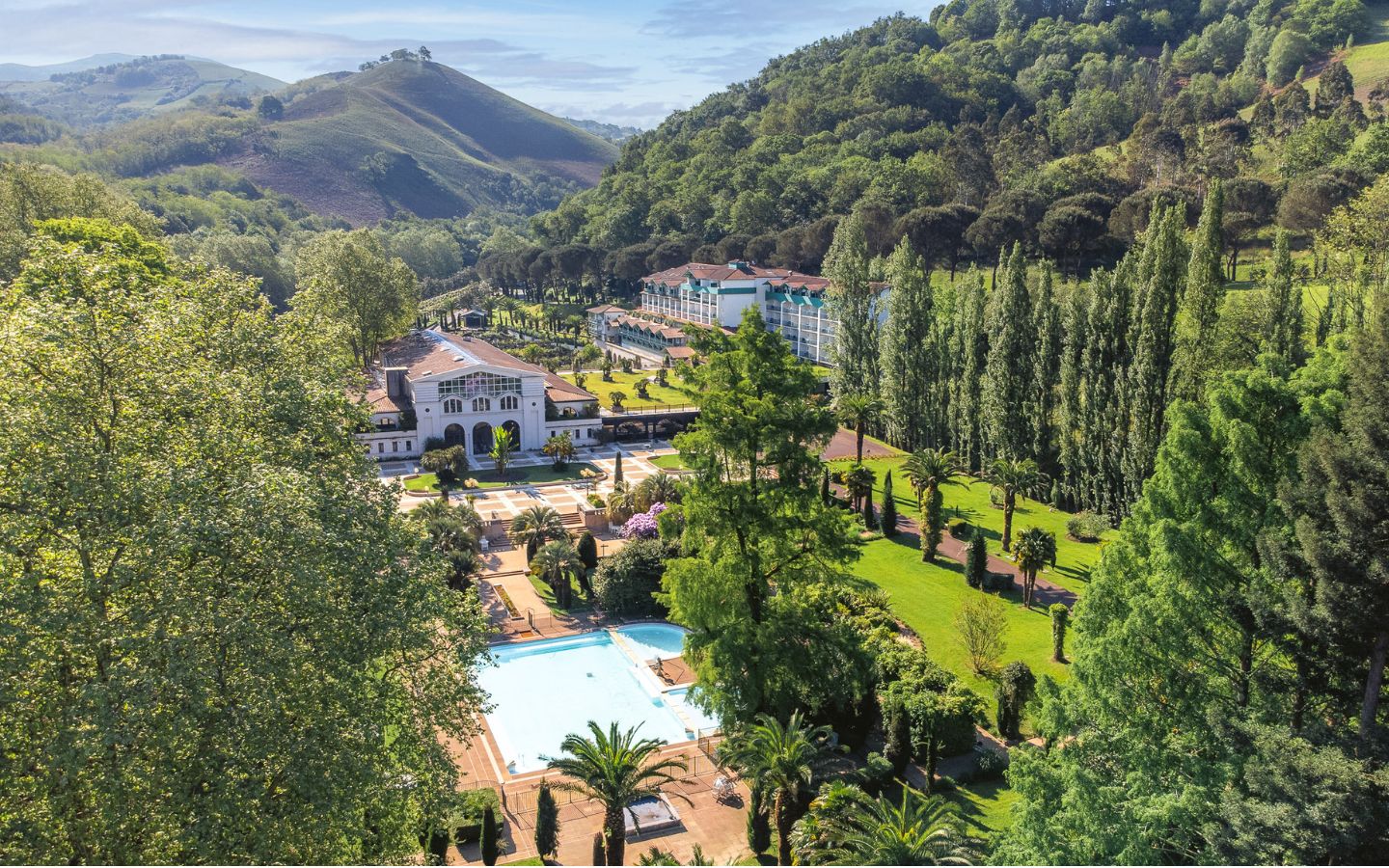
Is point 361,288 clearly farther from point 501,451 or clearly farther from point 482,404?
point 501,451

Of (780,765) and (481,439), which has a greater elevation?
(481,439)

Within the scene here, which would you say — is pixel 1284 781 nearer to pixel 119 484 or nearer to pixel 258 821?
pixel 258 821

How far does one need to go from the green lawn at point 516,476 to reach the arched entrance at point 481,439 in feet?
14.0

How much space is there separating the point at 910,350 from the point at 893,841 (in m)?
46.8

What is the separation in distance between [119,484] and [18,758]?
3.92 m

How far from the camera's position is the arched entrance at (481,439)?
6462 centimetres

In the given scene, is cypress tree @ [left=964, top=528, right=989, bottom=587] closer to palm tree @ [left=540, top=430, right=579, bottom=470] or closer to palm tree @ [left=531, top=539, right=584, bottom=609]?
palm tree @ [left=531, top=539, right=584, bottom=609]

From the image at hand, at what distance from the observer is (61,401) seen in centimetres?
1369

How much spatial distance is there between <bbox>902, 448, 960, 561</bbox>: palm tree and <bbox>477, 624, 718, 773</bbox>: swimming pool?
13661mm

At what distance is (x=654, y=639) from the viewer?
37.9m

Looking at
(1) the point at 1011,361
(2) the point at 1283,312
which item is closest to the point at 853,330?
(1) the point at 1011,361

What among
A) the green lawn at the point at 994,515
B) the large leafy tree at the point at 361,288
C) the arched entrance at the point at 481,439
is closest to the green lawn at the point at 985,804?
the green lawn at the point at 994,515

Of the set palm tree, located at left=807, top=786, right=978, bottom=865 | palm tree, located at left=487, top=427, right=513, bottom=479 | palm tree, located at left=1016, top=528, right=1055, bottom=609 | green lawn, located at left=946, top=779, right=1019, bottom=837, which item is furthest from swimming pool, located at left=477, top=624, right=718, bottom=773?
palm tree, located at left=487, top=427, right=513, bottom=479

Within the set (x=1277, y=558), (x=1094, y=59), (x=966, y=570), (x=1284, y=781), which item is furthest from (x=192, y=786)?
(x=1094, y=59)
